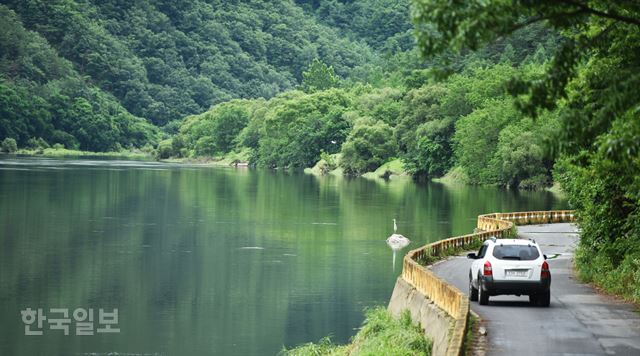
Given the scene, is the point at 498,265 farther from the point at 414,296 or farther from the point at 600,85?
the point at 600,85

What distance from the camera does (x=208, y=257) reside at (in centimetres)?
6631

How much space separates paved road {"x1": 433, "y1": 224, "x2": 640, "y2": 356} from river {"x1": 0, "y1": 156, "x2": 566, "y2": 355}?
33.9 ft

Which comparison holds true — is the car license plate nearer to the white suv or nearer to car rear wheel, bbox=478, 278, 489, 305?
the white suv

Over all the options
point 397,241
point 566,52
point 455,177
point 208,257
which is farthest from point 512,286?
point 455,177

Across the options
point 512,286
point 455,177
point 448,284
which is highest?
point 455,177

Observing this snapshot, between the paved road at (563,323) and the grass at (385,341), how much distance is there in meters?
1.76

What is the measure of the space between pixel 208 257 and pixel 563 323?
1598 inches

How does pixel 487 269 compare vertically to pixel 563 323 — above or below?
above

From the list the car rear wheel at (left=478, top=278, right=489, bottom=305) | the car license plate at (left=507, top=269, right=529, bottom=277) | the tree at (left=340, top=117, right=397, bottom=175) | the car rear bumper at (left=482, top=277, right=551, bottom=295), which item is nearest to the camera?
the car license plate at (left=507, top=269, right=529, bottom=277)

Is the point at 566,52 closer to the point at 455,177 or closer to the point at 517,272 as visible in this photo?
the point at 517,272

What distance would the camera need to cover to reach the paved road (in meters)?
24.0

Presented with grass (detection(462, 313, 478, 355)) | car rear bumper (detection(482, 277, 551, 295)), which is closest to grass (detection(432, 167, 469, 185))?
car rear bumper (detection(482, 277, 551, 295))

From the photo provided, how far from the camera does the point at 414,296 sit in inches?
1276

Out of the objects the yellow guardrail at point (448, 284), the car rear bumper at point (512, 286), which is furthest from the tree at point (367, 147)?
the car rear bumper at point (512, 286)
